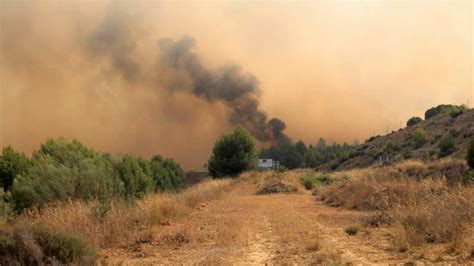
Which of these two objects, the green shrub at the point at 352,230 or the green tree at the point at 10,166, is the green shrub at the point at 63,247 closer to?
the green shrub at the point at 352,230

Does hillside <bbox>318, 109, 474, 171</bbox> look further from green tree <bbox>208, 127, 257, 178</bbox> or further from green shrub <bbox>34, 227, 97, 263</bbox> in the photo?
green shrub <bbox>34, 227, 97, 263</bbox>

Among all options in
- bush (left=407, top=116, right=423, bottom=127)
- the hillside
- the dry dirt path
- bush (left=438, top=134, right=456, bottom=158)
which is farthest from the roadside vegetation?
bush (left=407, top=116, right=423, bottom=127)

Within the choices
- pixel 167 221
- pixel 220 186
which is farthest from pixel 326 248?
pixel 220 186

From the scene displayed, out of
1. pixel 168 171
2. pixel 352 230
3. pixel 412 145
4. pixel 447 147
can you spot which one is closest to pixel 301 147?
pixel 168 171

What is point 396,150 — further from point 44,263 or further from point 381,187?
point 44,263

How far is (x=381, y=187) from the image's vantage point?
61.2 ft

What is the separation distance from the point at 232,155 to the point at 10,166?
84.6 feet

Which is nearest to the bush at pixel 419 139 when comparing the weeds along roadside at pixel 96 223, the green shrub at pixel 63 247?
the weeds along roadside at pixel 96 223

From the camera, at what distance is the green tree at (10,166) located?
35281 mm

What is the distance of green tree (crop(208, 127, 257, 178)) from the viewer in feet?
177

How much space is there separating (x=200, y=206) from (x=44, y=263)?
13895mm

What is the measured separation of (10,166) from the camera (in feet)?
118

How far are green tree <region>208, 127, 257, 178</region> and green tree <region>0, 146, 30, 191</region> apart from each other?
77.6 feet

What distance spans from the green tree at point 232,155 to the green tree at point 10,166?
2365cm
